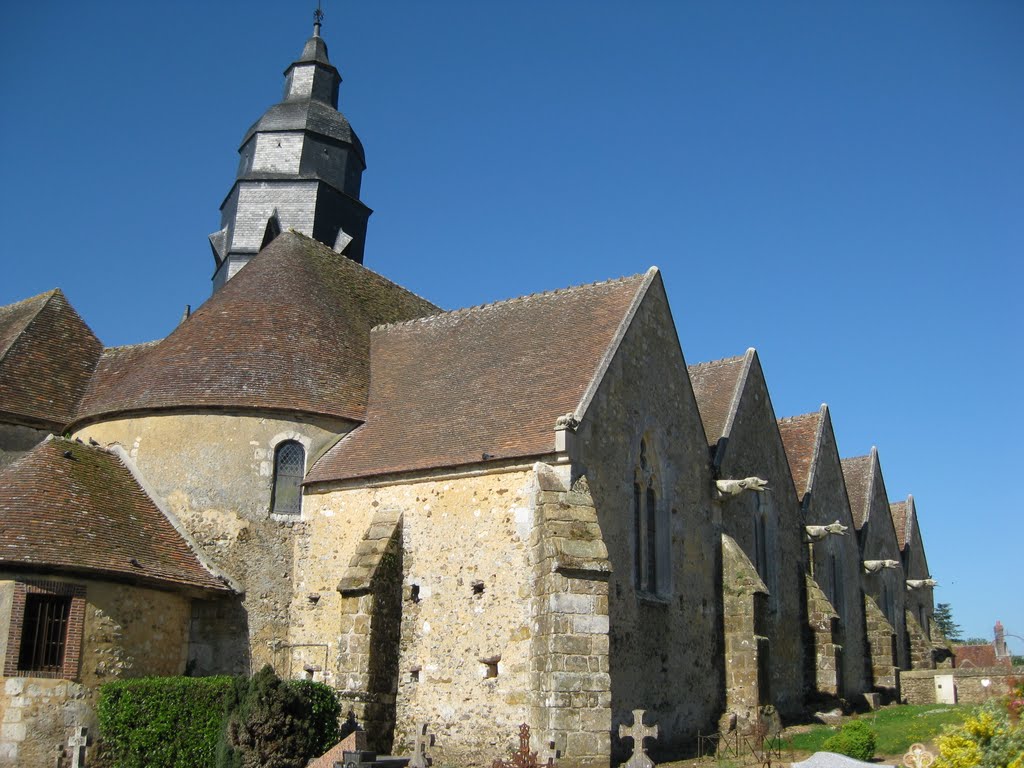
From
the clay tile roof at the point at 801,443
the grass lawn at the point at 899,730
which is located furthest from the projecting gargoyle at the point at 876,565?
the grass lawn at the point at 899,730

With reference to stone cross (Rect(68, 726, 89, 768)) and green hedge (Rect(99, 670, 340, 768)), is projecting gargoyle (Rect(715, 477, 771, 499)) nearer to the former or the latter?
green hedge (Rect(99, 670, 340, 768))

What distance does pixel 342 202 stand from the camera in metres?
29.3

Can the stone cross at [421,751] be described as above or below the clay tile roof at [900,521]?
below

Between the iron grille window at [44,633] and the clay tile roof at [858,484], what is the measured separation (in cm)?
2385

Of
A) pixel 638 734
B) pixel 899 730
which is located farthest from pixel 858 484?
pixel 638 734

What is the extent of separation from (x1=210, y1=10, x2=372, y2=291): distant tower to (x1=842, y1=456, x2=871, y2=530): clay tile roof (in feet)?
57.1

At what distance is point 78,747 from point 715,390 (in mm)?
15404

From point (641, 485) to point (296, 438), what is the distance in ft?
20.9

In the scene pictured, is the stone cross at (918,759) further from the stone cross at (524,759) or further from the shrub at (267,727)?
the shrub at (267,727)

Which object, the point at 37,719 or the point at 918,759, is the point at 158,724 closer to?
the point at 37,719

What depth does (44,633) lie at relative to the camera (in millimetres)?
15164

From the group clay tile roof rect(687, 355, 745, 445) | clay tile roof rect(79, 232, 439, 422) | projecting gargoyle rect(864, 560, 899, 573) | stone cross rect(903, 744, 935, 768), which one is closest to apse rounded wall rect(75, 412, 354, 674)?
clay tile roof rect(79, 232, 439, 422)

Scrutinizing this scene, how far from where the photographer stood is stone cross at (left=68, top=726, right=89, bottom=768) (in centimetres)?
1473

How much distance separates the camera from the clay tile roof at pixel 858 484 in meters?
32.4
